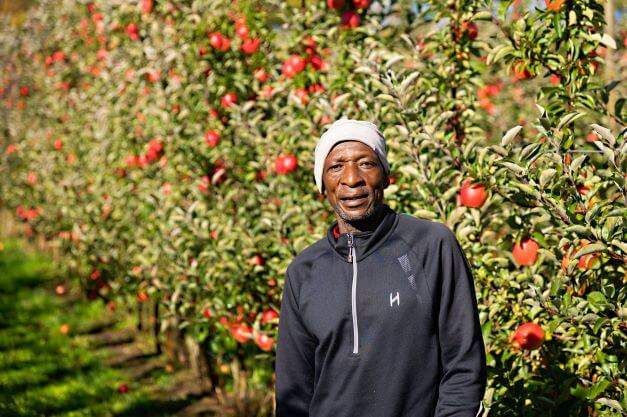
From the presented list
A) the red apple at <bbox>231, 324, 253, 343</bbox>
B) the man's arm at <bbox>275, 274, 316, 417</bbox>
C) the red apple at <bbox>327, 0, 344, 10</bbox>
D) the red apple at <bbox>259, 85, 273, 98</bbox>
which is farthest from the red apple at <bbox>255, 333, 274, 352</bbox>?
the red apple at <bbox>327, 0, 344, 10</bbox>

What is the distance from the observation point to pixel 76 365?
5684mm

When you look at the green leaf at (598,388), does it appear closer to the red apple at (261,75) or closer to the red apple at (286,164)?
the red apple at (286,164)

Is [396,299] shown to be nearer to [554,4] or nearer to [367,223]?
[367,223]

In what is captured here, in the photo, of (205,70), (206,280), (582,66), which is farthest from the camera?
(205,70)

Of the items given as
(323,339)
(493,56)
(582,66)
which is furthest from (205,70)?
(323,339)

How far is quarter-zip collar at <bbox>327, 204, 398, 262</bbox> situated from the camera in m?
1.96

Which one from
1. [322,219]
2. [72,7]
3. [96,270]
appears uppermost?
[72,7]

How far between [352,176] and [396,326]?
0.45 meters

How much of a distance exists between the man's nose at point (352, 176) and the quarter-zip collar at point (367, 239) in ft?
0.45

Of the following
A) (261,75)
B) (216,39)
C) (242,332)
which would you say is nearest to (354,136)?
(242,332)

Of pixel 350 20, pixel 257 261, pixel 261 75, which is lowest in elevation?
pixel 257 261

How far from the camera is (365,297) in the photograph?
6.26 feet

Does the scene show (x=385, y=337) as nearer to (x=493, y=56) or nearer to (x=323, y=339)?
(x=323, y=339)

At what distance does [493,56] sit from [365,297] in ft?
4.88
